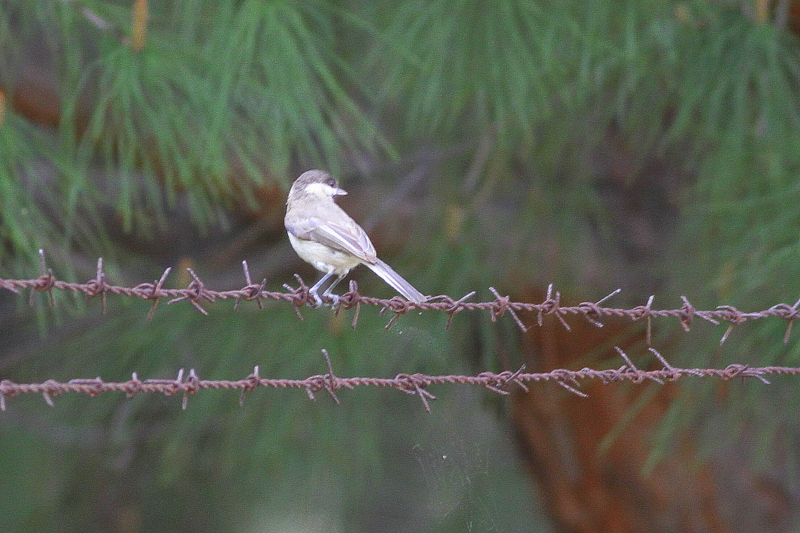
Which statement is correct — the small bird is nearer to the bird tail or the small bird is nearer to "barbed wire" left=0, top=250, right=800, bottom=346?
the bird tail

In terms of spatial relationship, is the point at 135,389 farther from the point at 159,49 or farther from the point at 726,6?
the point at 726,6

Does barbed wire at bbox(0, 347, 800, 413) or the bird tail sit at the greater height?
the bird tail

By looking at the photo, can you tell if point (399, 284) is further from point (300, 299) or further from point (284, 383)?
point (284, 383)

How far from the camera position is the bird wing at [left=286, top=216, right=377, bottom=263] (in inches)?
72.1

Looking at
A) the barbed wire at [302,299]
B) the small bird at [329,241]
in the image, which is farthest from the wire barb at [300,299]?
the small bird at [329,241]

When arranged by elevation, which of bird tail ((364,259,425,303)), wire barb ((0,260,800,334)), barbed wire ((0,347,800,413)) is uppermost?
wire barb ((0,260,800,334))

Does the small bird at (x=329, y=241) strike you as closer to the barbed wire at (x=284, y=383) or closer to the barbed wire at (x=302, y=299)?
the barbed wire at (x=302, y=299)

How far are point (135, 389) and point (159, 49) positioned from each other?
123 centimetres

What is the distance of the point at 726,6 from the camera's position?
2.76 meters

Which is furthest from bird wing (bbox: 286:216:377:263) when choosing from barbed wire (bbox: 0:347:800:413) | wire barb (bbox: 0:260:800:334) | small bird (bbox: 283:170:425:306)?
barbed wire (bbox: 0:347:800:413)

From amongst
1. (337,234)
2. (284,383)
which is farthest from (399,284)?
(284,383)

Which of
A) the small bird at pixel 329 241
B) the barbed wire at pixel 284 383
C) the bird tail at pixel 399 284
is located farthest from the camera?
the small bird at pixel 329 241

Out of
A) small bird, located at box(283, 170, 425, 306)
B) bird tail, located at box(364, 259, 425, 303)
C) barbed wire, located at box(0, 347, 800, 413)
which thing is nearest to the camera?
barbed wire, located at box(0, 347, 800, 413)

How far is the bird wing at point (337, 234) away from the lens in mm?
1830
